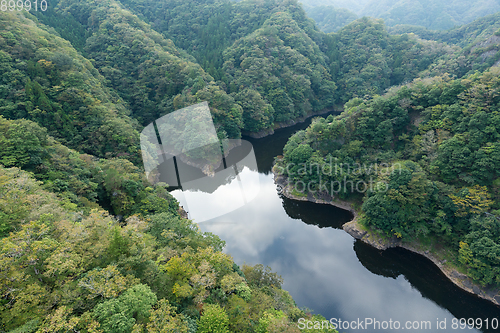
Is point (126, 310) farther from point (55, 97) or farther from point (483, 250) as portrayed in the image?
point (55, 97)

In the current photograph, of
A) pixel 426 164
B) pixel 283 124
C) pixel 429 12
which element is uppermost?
pixel 429 12

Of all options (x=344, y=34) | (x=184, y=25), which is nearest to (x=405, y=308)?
(x=344, y=34)

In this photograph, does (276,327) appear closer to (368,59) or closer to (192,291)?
(192,291)

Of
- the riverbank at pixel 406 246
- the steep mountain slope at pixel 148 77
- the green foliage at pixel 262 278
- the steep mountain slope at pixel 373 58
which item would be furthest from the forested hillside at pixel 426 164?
the steep mountain slope at pixel 373 58

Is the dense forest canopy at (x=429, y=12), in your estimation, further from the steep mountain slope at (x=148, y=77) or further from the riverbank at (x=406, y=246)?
the riverbank at (x=406, y=246)
